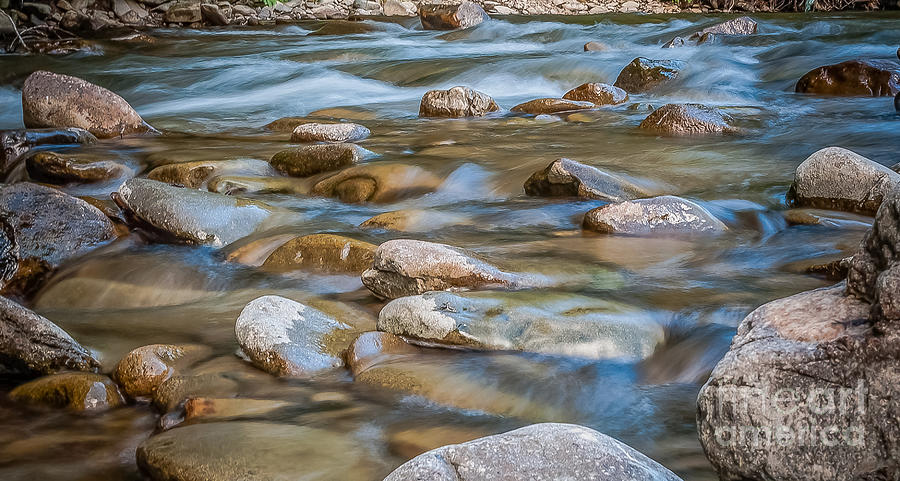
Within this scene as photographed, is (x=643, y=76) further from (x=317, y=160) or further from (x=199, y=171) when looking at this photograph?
(x=199, y=171)

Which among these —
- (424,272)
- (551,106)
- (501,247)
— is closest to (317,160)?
(501,247)

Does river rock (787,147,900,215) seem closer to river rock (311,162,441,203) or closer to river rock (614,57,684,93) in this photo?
river rock (311,162,441,203)

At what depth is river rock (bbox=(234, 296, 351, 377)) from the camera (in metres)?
3.01

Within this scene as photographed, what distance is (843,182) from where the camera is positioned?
4.54m

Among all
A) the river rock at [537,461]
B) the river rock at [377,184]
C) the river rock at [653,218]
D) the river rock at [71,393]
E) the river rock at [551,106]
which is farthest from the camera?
the river rock at [551,106]

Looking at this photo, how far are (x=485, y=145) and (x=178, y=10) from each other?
14887mm

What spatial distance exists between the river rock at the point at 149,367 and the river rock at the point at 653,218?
86.1 inches

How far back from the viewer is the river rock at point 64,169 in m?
6.21

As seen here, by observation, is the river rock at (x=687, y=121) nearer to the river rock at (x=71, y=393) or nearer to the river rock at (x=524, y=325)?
the river rock at (x=524, y=325)

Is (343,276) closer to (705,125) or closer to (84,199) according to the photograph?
(84,199)

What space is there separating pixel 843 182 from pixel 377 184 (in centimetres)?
284

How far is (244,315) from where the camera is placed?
3186mm

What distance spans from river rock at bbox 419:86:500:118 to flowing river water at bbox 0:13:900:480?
301 millimetres

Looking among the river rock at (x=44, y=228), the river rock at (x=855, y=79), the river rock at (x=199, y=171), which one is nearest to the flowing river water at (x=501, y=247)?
the river rock at (x=44, y=228)
